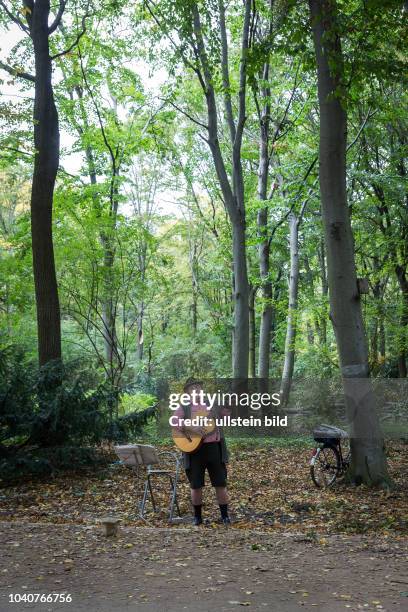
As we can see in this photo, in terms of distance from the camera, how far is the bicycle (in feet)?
34.1

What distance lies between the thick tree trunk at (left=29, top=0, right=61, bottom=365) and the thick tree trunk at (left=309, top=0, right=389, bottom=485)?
5.74 meters

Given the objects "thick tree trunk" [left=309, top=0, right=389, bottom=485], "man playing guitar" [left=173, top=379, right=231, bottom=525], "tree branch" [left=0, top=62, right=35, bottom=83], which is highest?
"tree branch" [left=0, top=62, right=35, bottom=83]

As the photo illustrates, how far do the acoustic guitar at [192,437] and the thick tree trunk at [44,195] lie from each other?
5259 millimetres

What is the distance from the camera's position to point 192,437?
7832 millimetres

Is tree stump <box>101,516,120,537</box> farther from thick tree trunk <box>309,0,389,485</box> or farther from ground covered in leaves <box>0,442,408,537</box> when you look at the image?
thick tree trunk <box>309,0,389,485</box>

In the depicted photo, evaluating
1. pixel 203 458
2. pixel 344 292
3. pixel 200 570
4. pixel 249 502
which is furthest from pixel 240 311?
pixel 200 570

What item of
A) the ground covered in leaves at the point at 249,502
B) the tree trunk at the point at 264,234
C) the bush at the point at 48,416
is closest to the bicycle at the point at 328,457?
the ground covered in leaves at the point at 249,502

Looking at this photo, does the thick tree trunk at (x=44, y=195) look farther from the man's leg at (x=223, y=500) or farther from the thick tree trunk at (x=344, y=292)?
the thick tree trunk at (x=344, y=292)

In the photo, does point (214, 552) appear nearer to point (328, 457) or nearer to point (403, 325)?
point (328, 457)

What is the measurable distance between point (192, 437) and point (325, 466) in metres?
3.67

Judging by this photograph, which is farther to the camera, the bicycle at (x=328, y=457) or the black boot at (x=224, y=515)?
the bicycle at (x=328, y=457)

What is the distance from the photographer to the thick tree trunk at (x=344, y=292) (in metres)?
9.82

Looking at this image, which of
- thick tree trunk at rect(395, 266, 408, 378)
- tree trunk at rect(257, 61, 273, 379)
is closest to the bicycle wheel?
tree trunk at rect(257, 61, 273, 379)

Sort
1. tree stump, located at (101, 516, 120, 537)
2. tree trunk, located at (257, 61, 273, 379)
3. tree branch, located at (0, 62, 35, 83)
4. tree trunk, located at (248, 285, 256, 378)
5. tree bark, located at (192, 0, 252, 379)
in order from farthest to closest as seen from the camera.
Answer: tree trunk, located at (248, 285, 256, 378) → tree trunk, located at (257, 61, 273, 379) → tree bark, located at (192, 0, 252, 379) → tree branch, located at (0, 62, 35, 83) → tree stump, located at (101, 516, 120, 537)
